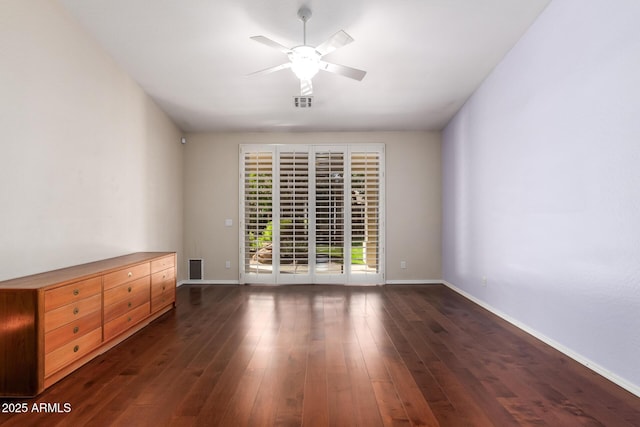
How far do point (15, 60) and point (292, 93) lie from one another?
2.84m

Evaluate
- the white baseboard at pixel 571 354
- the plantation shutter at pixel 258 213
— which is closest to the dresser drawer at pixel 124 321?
the plantation shutter at pixel 258 213

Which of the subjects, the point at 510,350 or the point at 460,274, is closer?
the point at 510,350

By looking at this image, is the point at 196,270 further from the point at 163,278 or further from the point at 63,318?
the point at 63,318

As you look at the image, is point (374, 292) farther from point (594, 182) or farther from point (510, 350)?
point (594, 182)

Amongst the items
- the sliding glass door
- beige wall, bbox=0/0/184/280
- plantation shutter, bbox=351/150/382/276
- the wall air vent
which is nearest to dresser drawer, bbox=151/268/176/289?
beige wall, bbox=0/0/184/280

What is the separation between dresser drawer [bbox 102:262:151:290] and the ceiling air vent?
9.24 ft

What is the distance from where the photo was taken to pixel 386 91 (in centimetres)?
462

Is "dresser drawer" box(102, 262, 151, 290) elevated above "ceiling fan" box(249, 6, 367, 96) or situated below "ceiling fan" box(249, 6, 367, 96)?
below

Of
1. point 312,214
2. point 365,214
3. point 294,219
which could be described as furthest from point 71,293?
point 365,214

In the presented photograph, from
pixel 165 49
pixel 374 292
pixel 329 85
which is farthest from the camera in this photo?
pixel 374 292

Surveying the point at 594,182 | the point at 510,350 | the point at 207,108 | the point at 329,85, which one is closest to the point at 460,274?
the point at 510,350

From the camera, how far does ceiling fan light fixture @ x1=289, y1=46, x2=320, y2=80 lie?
115 inches

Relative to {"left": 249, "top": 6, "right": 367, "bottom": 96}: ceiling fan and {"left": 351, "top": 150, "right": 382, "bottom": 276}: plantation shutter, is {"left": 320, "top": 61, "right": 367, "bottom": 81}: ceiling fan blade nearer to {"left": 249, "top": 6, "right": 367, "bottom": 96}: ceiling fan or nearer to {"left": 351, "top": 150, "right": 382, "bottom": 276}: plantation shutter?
{"left": 249, "top": 6, "right": 367, "bottom": 96}: ceiling fan

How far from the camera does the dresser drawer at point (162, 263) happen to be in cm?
391
